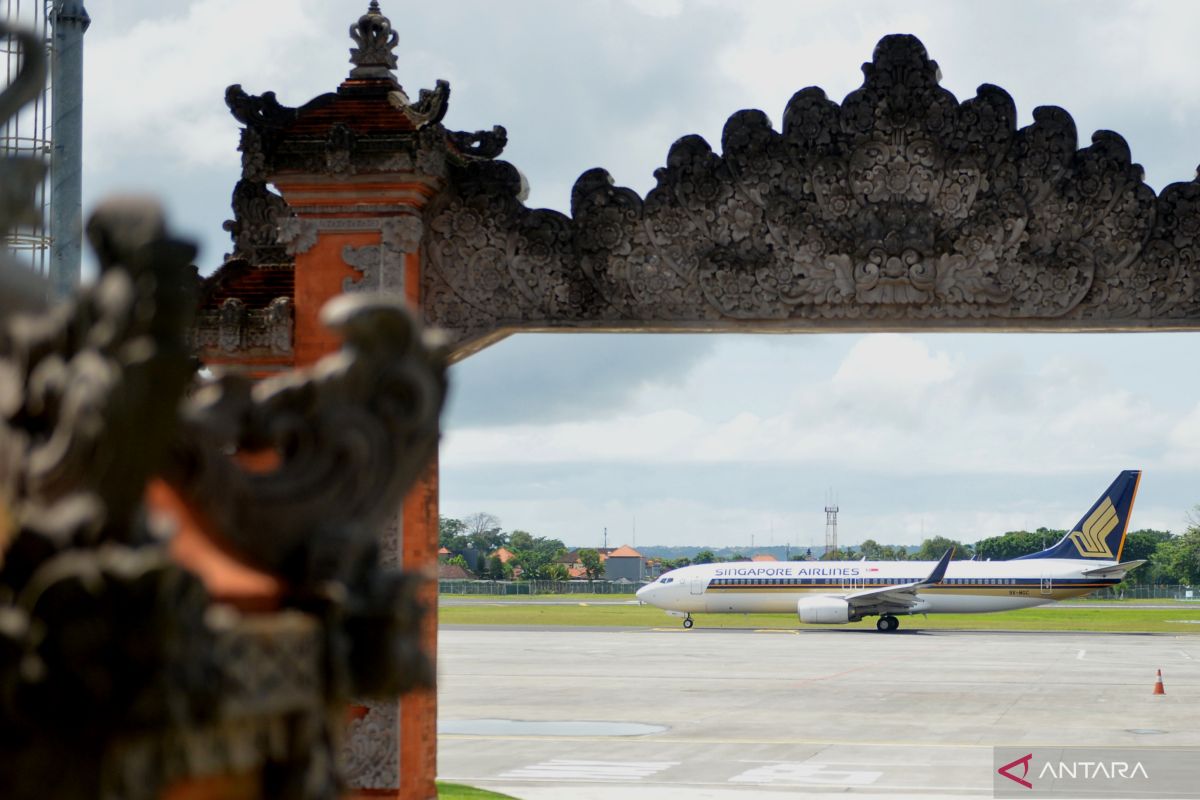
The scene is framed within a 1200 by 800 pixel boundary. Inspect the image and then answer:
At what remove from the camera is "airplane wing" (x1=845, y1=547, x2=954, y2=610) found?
196 feet

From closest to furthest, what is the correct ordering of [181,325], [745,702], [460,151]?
1. [181,325]
2. [460,151]
3. [745,702]

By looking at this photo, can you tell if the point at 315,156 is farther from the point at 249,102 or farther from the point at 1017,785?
the point at 1017,785

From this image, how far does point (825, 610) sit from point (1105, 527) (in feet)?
45.3

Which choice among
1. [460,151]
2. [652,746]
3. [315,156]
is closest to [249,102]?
[315,156]

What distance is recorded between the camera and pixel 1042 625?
213 feet

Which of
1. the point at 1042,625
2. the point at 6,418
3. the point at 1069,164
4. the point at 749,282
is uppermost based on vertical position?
the point at 1069,164

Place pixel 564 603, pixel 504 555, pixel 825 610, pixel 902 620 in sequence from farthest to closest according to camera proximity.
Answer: pixel 504 555 → pixel 564 603 → pixel 902 620 → pixel 825 610

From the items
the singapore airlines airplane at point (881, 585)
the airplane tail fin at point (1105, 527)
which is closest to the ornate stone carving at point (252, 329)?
the singapore airlines airplane at point (881, 585)

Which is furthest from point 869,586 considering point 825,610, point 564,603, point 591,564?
point 591,564

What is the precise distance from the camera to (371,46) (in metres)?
11.8

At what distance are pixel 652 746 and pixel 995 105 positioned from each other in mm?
13129

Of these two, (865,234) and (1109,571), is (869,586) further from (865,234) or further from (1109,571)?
(865,234)

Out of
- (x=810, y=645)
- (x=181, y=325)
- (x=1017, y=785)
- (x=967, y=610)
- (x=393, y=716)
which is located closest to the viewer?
(x=181, y=325)

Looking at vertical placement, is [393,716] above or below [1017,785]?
above
